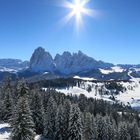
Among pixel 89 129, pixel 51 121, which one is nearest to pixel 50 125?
pixel 51 121

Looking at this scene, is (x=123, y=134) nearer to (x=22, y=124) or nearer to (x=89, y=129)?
(x=89, y=129)

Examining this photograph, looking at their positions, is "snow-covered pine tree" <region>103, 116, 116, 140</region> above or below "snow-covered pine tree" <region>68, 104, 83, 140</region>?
Answer: below

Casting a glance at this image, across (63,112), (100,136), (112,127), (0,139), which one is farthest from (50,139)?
(112,127)

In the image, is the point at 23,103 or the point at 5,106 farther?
the point at 5,106

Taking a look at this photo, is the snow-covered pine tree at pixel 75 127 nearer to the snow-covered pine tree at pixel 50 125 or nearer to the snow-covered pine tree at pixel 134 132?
the snow-covered pine tree at pixel 50 125

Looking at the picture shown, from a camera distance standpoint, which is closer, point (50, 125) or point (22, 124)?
point (22, 124)

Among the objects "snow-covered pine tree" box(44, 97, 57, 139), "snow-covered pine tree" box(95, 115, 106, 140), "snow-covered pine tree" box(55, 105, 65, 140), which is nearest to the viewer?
"snow-covered pine tree" box(55, 105, 65, 140)

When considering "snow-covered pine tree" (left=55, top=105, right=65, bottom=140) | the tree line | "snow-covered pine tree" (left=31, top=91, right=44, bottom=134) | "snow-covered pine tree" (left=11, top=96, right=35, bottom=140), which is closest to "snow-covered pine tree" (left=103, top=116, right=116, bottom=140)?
the tree line

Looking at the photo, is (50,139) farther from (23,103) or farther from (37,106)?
(23,103)

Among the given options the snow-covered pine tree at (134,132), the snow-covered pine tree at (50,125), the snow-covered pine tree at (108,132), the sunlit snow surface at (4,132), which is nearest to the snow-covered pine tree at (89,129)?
the snow-covered pine tree at (108,132)

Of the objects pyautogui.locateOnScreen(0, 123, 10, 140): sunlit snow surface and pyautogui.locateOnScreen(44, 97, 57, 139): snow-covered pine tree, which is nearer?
pyautogui.locateOnScreen(0, 123, 10, 140): sunlit snow surface

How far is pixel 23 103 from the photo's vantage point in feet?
164

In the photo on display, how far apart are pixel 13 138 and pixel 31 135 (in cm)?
305

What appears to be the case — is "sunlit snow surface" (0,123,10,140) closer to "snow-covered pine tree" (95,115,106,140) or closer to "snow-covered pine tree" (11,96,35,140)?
"snow-covered pine tree" (11,96,35,140)
